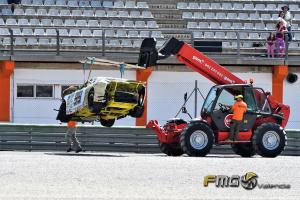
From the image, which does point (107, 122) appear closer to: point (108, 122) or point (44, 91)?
point (108, 122)

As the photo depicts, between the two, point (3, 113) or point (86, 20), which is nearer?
point (3, 113)

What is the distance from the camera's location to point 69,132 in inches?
933

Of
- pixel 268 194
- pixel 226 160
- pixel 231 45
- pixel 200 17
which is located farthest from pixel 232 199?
pixel 200 17

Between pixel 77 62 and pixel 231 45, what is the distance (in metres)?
5.92

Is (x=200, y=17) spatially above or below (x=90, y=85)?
above

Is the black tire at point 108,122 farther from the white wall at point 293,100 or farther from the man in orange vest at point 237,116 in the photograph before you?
the white wall at point 293,100

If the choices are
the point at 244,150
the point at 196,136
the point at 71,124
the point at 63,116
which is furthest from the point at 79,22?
the point at 196,136

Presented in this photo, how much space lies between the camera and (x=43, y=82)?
2956 cm

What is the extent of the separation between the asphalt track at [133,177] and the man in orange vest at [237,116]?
1.72 m

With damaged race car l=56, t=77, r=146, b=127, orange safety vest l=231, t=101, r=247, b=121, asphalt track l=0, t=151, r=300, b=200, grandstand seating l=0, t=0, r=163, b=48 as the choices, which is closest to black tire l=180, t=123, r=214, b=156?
orange safety vest l=231, t=101, r=247, b=121

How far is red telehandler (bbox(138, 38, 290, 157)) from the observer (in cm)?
2166

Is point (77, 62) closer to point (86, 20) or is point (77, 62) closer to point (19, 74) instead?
point (19, 74)

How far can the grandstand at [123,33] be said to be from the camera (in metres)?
29.5

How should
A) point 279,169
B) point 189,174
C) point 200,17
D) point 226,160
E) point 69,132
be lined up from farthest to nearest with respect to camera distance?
1. point 200,17
2. point 69,132
3. point 226,160
4. point 279,169
5. point 189,174
